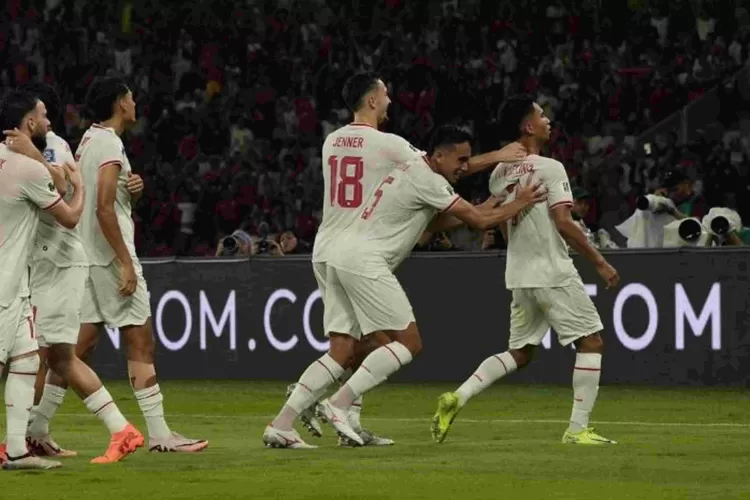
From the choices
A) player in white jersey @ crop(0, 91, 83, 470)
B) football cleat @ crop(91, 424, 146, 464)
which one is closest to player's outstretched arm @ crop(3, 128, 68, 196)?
player in white jersey @ crop(0, 91, 83, 470)

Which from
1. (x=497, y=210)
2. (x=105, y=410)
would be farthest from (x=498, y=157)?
(x=105, y=410)

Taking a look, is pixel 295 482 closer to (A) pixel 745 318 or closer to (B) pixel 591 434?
(B) pixel 591 434

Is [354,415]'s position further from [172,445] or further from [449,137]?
[449,137]

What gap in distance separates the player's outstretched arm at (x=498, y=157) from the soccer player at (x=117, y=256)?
2040 mm

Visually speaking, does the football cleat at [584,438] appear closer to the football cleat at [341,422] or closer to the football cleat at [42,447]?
the football cleat at [341,422]

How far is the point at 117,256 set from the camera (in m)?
10.2

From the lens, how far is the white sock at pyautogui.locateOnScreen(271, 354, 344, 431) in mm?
10242

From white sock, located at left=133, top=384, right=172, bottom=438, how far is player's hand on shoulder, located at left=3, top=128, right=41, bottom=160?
170cm

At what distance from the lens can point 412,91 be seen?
26703 millimetres

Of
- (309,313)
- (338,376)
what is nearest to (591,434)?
(338,376)

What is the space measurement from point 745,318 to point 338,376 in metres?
6.93

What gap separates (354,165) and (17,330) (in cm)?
234

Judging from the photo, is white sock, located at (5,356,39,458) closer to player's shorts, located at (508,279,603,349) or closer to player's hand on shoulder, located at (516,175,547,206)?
player's hand on shoulder, located at (516,175,547,206)

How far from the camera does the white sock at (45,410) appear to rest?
10.2 m
